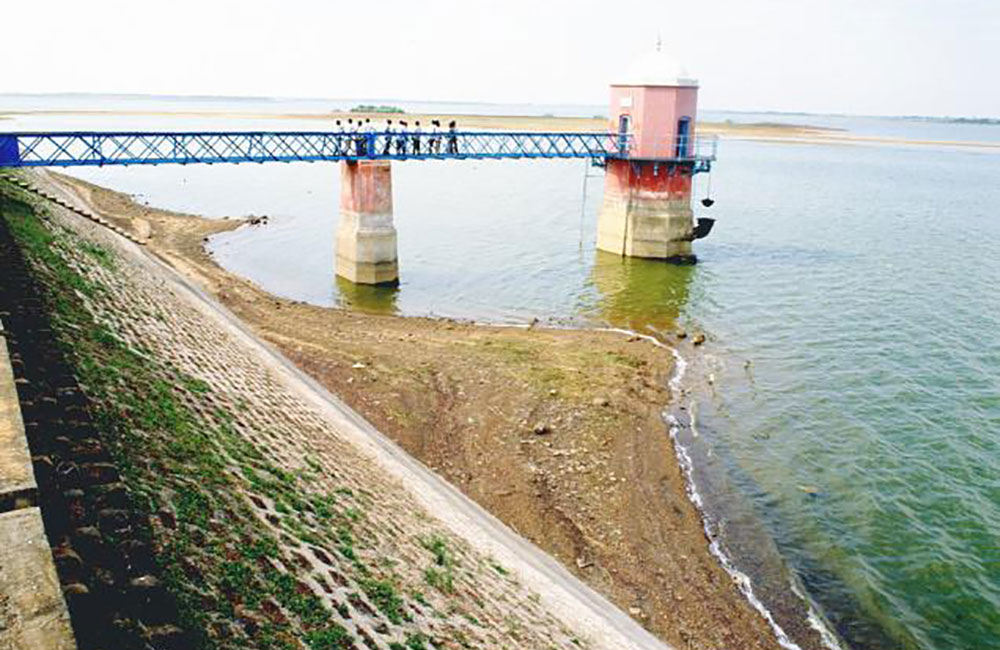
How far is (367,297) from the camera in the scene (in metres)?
30.2

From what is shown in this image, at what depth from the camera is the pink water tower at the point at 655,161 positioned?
38.0 m

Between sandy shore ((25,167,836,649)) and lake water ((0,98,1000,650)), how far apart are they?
1.07 metres

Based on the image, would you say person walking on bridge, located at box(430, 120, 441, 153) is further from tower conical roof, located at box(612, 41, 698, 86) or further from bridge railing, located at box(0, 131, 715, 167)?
tower conical roof, located at box(612, 41, 698, 86)

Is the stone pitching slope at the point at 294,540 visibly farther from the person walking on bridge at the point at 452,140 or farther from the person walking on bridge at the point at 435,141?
the person walking on bridge at the point at 452,140

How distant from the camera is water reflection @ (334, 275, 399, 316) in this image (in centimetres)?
2864

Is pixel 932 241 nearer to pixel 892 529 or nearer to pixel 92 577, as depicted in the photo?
pixel 892 529

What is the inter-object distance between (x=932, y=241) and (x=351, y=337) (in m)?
34.2

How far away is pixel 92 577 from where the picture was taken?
5746mm

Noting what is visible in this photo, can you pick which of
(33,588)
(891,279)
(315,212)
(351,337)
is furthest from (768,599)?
(315,212)

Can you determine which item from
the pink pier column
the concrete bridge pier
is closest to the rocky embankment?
the concrete bridge pier

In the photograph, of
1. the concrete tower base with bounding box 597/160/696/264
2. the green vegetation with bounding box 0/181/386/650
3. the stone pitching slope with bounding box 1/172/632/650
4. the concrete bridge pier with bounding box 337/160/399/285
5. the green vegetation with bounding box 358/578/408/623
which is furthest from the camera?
the concrete tower base with bounding box 597/160/696/264

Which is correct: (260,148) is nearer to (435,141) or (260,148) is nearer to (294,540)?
(435,141)

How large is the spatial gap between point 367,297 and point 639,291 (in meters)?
11.0

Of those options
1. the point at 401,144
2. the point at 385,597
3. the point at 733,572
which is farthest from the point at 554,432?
the point at 401,144
